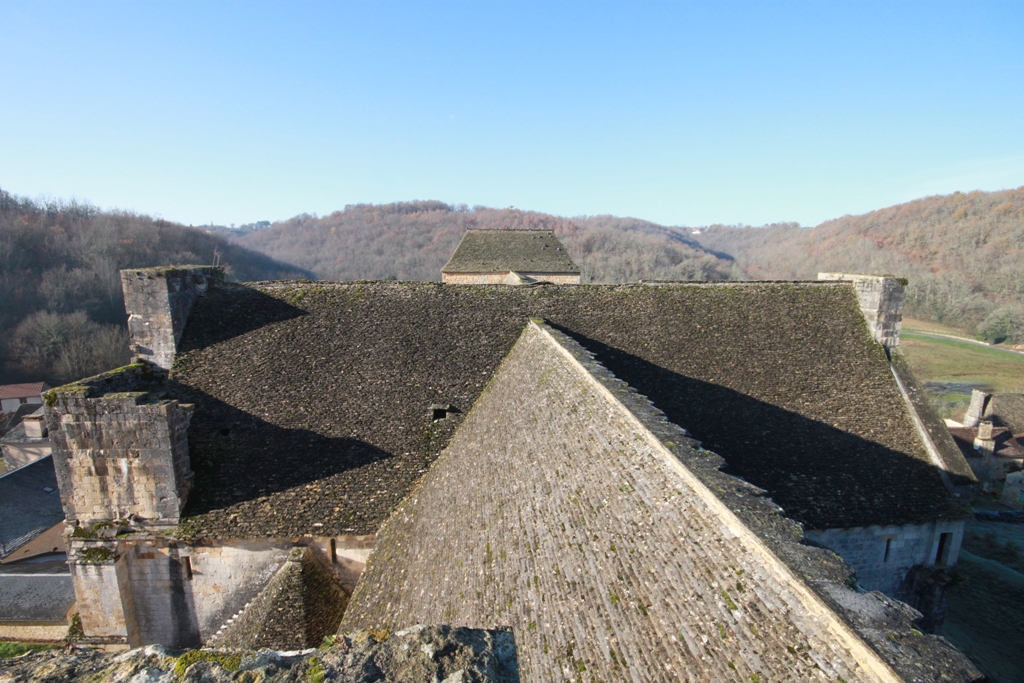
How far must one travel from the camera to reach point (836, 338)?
1298cm

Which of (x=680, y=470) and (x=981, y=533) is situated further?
(x=981, y=533)

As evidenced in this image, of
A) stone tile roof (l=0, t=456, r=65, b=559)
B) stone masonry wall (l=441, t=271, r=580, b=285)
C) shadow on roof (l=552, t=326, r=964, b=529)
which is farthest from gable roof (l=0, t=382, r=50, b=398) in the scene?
shadow on roof (l=552, t=326, r=964, b=529)

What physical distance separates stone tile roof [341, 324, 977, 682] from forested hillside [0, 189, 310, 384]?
1413 inches

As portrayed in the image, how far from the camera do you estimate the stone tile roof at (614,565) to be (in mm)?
3709

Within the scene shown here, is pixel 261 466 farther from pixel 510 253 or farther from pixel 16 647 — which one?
pixel 510 253

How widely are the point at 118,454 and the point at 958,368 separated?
63.1 m

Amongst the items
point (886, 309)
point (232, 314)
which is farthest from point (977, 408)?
point (232, 314)

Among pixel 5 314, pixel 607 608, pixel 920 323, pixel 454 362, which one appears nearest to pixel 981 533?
pixel 454 362

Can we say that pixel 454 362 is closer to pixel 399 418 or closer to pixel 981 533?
pixel 399 418

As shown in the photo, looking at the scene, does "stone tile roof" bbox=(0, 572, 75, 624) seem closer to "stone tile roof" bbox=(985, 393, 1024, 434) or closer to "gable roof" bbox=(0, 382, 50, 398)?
"gable roof" bbox=(0, 382, 50, 398)

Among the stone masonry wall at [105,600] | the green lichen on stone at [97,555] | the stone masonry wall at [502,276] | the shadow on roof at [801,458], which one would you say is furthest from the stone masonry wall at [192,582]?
the stone masonry wall at [502,276]

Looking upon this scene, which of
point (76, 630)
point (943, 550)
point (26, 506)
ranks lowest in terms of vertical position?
point (26, 506)

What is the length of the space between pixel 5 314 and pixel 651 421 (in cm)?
6266

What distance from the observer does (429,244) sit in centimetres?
8462
